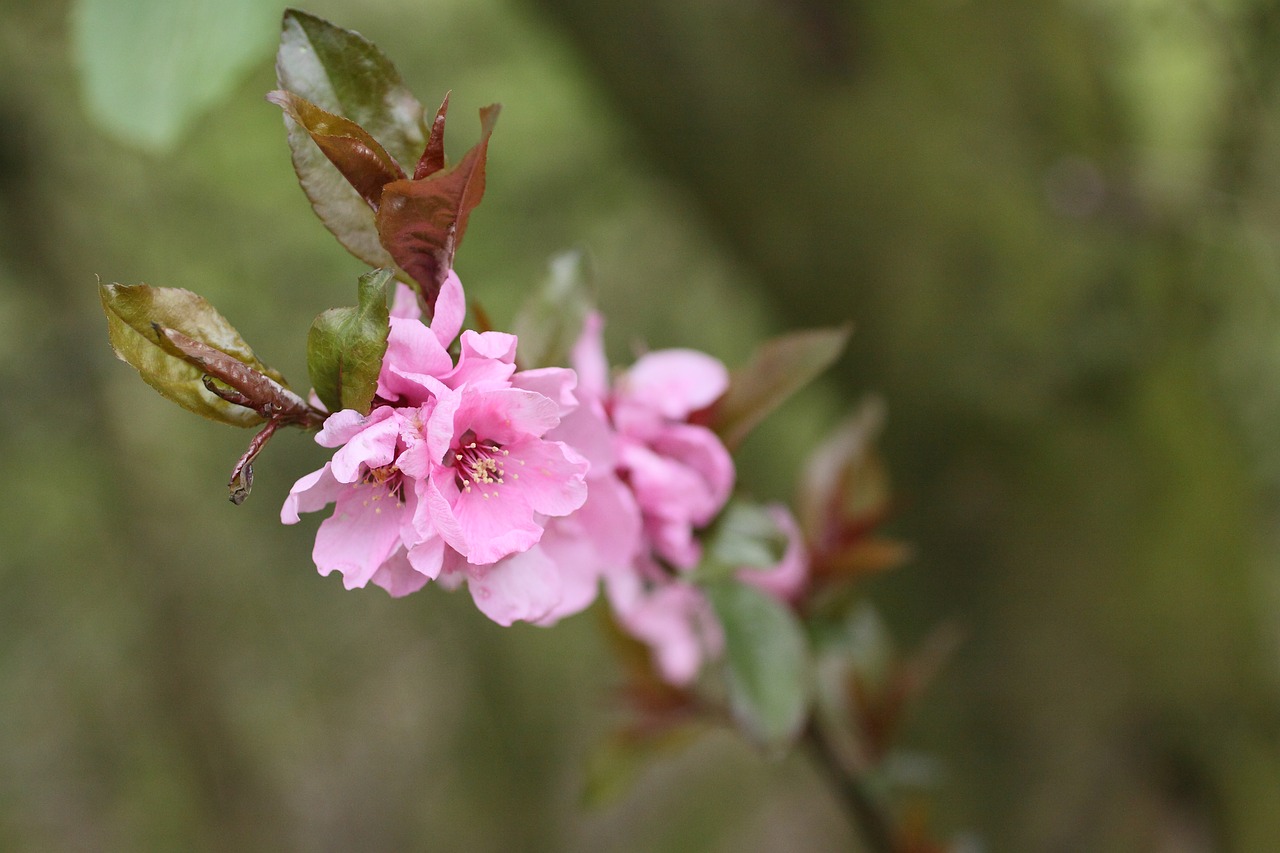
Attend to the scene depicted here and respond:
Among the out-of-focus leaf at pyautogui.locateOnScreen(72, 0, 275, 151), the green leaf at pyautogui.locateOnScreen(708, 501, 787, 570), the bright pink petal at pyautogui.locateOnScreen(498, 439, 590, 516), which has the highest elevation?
the out-of-focus leaf at pyautogui.locateOnScreen(72, 0, 275, 151)

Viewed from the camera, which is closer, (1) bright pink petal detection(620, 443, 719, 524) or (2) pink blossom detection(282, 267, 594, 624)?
(2) pink blossom detection(282, 267, 594, 624)

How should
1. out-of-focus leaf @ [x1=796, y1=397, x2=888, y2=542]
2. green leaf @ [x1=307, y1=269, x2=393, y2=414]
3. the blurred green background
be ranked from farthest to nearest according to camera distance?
1. the blurred green background
2. out-of-focus leaf @ [x1=796, y1=397, x2=888, y2=542]
3. green leaf @ [x1=307, y1=269, x2=393, y2=414]

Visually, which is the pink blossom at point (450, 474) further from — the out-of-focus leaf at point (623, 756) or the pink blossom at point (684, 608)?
the out-of-focus leaf at point (623, 756)

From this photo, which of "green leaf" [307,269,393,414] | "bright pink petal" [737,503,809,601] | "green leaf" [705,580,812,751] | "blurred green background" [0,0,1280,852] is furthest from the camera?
"blurred green background" [0,0,1280,852]

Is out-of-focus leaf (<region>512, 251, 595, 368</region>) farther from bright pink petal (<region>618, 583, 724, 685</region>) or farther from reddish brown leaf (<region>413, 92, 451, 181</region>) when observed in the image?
bright pink petal (<region>618, 583, 724, 685</region>)

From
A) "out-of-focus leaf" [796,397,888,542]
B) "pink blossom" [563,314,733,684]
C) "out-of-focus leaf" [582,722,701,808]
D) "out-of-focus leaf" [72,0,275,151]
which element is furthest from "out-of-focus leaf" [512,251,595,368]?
"out-of-focus leaf" [582,722,701,808]

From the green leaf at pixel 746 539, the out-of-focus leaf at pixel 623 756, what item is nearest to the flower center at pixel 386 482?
the green leaf at pixel 746 539
